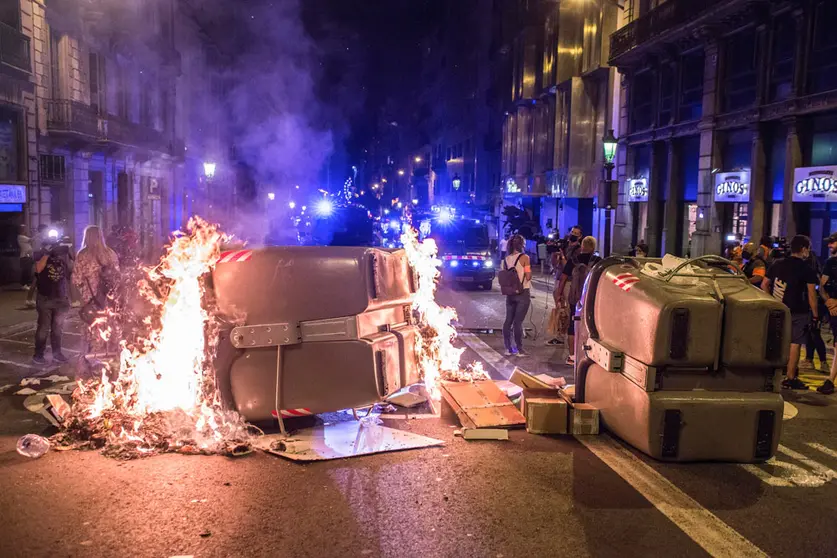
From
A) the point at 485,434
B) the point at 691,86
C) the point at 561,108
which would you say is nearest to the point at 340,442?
the point at 485,434

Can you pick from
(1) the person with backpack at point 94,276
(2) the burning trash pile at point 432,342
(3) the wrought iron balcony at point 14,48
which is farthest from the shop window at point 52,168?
(2) the burning trash pile at point 432,342

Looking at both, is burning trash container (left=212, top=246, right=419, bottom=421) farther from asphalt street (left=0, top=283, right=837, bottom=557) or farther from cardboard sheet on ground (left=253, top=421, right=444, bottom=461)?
asphalt street (left=0, top=283, right=837, bottom=557)

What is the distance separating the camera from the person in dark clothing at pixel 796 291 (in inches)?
328

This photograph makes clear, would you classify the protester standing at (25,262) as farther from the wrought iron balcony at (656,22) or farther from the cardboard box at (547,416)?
the wrought iron balcony at (656,22)

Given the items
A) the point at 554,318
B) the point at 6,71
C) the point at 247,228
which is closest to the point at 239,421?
the point at 554,318

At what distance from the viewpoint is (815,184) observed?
51.5ft

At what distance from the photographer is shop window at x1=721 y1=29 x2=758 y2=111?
62.4 ft

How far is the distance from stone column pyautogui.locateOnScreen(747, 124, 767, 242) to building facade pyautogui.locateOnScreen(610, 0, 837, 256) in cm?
3

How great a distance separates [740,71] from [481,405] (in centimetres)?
1702

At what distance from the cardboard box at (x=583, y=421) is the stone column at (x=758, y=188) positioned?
14.0m

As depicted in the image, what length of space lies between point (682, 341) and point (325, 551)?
314 cm

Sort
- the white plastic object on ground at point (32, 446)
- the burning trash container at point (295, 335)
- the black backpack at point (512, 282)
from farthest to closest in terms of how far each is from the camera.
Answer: the black backpack at point (512, 282) < the burning trash container at point (295, 335) < the white plastic object on ground at point (32, 446)

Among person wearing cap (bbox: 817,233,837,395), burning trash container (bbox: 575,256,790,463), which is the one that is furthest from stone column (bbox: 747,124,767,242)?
burning trash container (bbox: 575,256,790,463)

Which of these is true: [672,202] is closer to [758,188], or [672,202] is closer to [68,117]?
[758,188]
